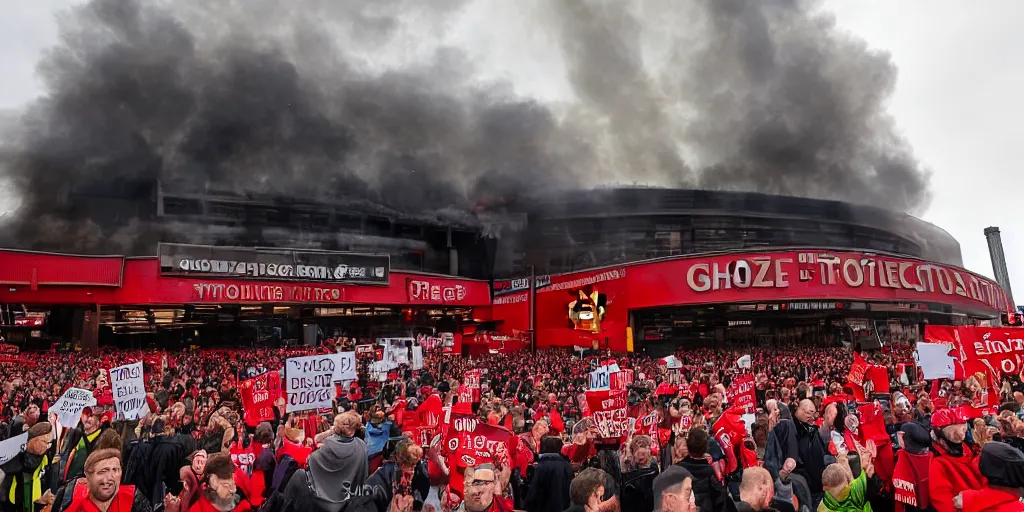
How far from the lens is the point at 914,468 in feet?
21.0

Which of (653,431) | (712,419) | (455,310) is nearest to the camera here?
(653,431)

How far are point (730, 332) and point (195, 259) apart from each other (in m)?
31.7

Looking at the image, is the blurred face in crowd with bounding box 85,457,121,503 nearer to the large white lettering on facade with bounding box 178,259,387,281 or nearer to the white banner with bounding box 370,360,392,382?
the white banner with bounding box 370,360,392,382

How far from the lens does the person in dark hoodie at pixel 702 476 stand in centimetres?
484

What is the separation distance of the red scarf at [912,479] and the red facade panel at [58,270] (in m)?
35.3

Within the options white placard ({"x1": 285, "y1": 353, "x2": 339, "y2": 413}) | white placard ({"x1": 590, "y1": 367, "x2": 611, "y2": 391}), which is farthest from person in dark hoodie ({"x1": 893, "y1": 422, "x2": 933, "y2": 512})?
white placard ({"x1": 285, "y1": 353, "x2": 339, "y2": 413})

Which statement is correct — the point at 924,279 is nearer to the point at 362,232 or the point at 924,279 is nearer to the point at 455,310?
the point at 455,310

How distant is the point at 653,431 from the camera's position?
7.48 m

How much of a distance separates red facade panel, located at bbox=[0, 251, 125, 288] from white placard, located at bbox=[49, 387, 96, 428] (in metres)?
28.3

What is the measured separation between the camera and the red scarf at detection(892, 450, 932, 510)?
20.7 feet

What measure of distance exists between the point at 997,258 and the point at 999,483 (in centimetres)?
6811

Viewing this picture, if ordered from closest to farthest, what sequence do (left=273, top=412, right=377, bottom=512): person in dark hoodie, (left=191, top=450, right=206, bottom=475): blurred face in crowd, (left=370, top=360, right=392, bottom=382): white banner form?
(left=273, top=412, right=377, bottom=512): person in dark hoodie < (left=191, top=450, right=206, bottom=475): blurred face in crowd < (left=370, top=360, right=392, bottom=382): white banner

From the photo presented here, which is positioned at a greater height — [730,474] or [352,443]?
[352,443]

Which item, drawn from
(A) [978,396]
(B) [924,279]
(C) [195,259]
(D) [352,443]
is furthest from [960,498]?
(C) [195,259]
